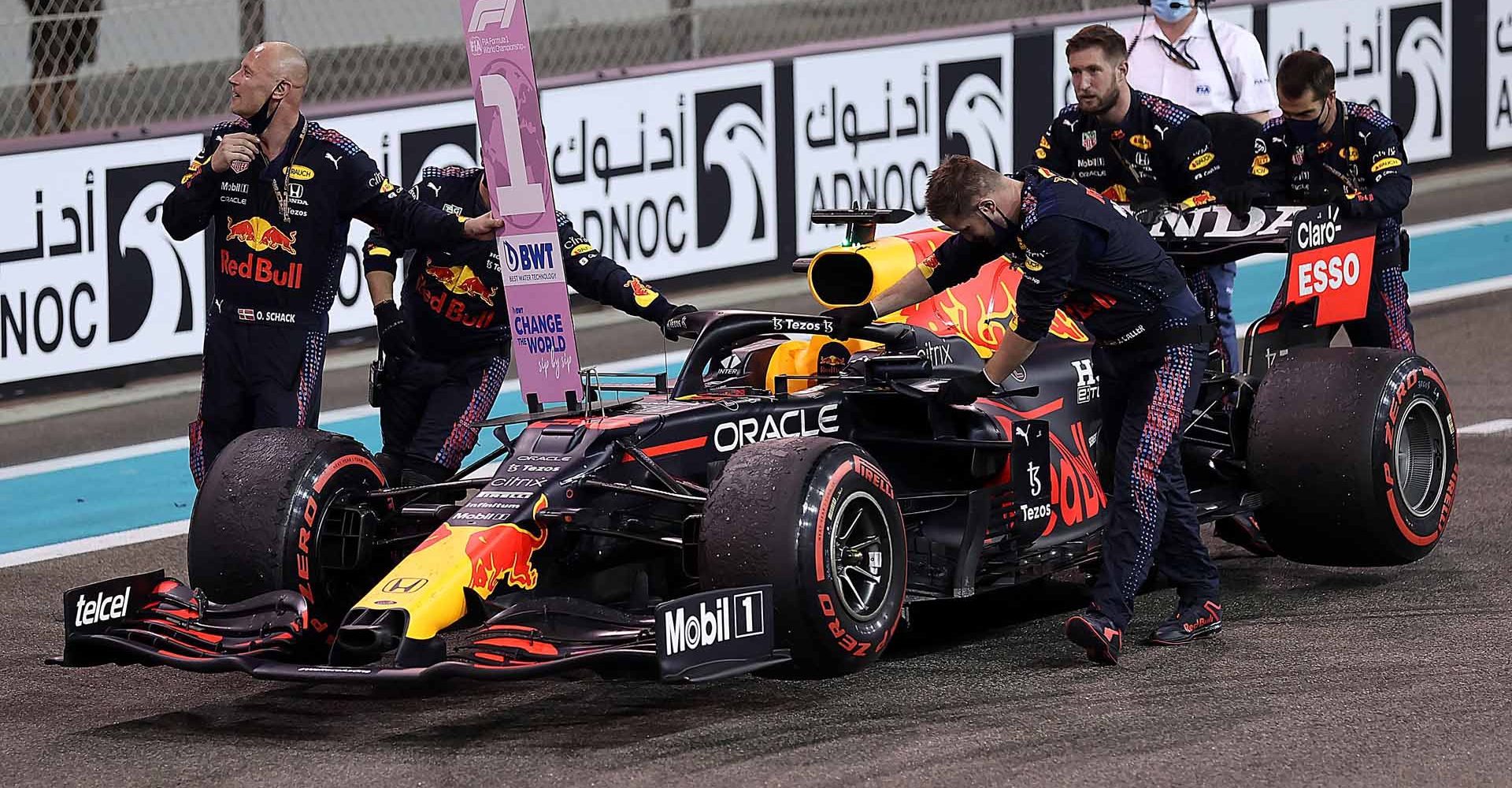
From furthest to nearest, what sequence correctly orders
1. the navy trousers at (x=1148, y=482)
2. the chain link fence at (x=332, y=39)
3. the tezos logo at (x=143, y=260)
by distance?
1. the chain link fence at (x=332, y=39)
2. the tezos logo at (x=143, y=260)
3. the navy trousers at (x=1148, y=482)

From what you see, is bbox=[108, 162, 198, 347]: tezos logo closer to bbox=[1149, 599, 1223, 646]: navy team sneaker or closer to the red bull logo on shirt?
the red bull logo on shirt

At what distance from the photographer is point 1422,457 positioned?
→ 8.38 metres

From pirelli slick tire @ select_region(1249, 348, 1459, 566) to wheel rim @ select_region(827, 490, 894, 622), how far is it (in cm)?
198

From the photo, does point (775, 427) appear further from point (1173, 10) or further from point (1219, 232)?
point (1173, 10)

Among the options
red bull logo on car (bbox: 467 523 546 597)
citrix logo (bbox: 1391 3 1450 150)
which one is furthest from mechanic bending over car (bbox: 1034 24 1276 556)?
citrix logo (bbox: 1391 3 1450 150)

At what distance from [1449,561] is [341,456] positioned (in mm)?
4029

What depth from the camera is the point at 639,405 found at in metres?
7.31

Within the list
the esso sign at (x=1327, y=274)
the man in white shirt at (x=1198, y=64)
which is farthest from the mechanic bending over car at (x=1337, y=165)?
the man in white shirt at (x=1198, y=64)

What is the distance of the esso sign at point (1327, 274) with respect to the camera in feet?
28.1

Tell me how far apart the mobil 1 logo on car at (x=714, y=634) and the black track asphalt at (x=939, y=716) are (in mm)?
239

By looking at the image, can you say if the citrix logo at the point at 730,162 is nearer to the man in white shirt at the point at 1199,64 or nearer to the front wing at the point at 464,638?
the man in white shirt at the point at 1199,64

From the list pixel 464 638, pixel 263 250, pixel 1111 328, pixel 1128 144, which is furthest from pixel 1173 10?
pixel 464 638

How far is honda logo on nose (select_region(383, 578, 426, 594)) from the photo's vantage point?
6410 millimetres

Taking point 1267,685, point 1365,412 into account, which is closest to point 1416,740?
point 1267,685
